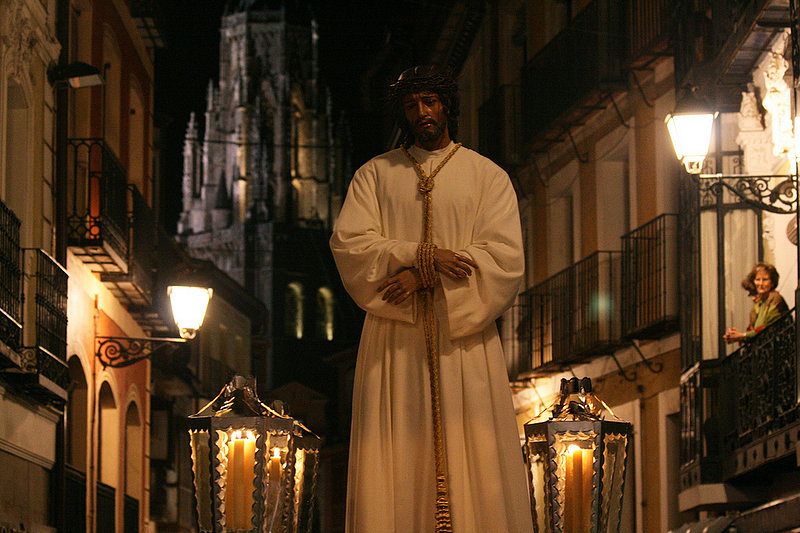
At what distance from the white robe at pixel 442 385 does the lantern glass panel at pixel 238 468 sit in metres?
1.36

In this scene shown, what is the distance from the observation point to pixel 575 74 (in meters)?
22.4

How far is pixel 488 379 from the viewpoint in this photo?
24.1 ft

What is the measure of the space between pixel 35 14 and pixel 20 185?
1613 millimetres

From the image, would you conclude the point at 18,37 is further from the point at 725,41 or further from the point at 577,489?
the point at 577,489

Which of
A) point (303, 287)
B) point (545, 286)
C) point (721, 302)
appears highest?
point (303, 287)

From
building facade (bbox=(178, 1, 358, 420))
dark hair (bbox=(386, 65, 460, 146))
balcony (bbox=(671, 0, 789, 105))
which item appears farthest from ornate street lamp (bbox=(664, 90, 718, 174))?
building facade (bbox=(178, 1, 358, 420))

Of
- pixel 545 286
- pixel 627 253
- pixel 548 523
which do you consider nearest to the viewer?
pixel 548 523

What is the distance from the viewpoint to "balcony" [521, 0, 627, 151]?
2109 centimetres

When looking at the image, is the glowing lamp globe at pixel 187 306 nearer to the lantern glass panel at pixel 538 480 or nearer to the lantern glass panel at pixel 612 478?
the lantern glass panel at pixel 538 480

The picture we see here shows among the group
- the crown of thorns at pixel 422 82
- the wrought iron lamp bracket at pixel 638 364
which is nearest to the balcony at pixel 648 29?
the wrought iron lamp bracket at pixel 638 364

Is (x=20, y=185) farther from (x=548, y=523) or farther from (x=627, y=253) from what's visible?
(x=548, y=523)

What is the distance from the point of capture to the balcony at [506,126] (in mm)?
25562

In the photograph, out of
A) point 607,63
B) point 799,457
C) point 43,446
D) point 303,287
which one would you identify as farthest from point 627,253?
point 303,287

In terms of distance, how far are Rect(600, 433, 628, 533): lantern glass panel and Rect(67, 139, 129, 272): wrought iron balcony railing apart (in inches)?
427
